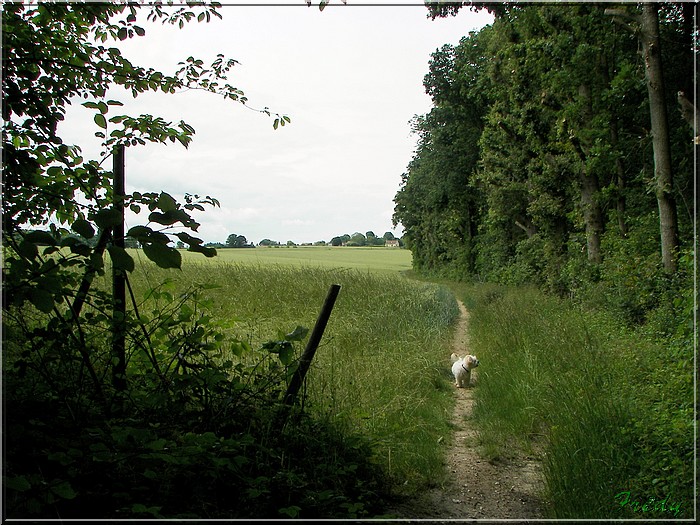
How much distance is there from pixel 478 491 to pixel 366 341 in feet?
12.8

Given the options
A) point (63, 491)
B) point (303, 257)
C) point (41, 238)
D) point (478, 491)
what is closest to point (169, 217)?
point (41, 238)

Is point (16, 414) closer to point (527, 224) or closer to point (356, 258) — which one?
point (356, 258)

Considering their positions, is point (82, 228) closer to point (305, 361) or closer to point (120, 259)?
point (120, 259)

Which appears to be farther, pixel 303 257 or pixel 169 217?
pixel 303 257

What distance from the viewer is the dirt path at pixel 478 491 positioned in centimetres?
388

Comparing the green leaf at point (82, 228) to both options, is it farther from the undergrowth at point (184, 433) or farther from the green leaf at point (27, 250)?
the undergrowth at point (184, 433)

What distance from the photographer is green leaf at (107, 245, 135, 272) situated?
8.13 feet

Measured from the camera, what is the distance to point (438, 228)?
29.8 m

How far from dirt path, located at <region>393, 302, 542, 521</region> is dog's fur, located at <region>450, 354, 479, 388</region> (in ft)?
6.10

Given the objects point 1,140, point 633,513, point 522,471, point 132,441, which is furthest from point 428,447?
point 1,140

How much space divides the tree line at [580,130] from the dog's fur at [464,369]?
9.11ft

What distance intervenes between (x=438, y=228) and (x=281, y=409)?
26.6 metres

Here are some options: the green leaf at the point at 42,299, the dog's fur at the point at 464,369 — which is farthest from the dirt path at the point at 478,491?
the green leaf at the point at 42,299

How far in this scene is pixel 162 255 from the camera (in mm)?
2461
